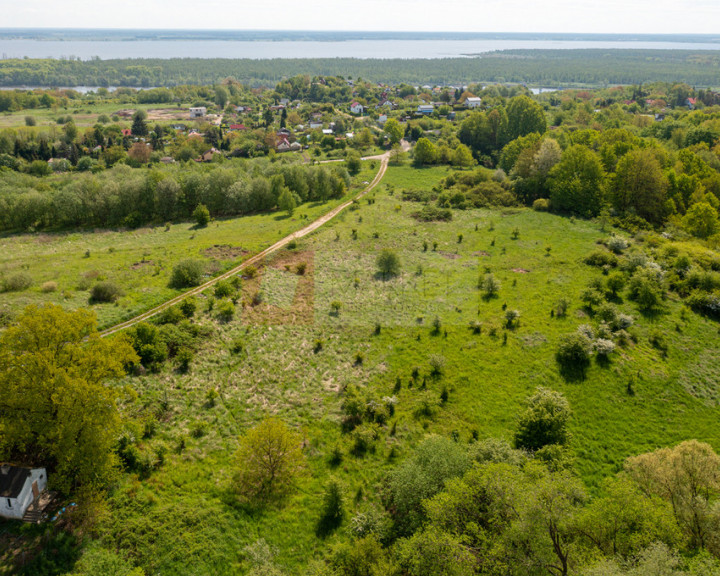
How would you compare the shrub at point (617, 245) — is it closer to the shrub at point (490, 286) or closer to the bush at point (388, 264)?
the shrub at point (490, 286)

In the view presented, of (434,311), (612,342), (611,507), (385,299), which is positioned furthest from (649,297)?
(611,507)

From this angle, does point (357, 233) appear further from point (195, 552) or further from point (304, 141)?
point (304, 141)

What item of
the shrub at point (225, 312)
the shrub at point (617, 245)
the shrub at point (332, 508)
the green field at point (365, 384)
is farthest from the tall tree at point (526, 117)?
the shrub at point (332, 508)

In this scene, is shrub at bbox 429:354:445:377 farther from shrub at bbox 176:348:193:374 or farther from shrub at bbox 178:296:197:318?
shrub at bbox 178:296:197:318

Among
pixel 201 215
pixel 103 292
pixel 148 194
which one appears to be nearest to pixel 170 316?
pixel 103 292

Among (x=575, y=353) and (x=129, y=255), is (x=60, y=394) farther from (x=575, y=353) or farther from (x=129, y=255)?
(x=575, y=353)

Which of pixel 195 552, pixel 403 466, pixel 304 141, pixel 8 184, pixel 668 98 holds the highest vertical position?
pixel 668 98
